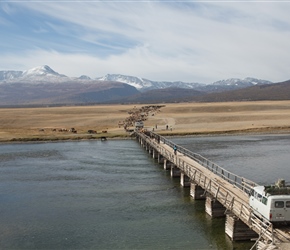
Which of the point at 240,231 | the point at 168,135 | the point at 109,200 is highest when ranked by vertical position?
the point at 168,135

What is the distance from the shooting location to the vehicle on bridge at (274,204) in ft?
79.0

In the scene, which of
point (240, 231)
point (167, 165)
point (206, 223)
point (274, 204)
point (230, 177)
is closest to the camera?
point (274, 204)

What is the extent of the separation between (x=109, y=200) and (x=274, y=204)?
65.4 feet

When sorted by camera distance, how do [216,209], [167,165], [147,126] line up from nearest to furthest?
[216,209]
[167,165]
[147,126]

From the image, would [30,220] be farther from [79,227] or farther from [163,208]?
[163,208]

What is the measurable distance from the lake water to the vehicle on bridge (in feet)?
12.3

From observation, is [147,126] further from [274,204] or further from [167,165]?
[274,204]

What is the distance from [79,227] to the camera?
106ft

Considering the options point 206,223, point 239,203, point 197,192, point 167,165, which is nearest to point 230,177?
point 197,192

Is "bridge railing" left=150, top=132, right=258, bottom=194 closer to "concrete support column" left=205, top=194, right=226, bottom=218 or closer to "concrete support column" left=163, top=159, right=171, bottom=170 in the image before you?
"concrete support column" left=205, top=194, right=226, bottom=218

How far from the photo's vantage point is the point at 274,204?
24062 mm

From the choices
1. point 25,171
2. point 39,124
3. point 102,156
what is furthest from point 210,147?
point 39,124

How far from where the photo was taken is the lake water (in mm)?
29594

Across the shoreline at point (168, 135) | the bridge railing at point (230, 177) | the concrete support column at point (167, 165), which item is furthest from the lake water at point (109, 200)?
the shoreline at point (168, 135)
